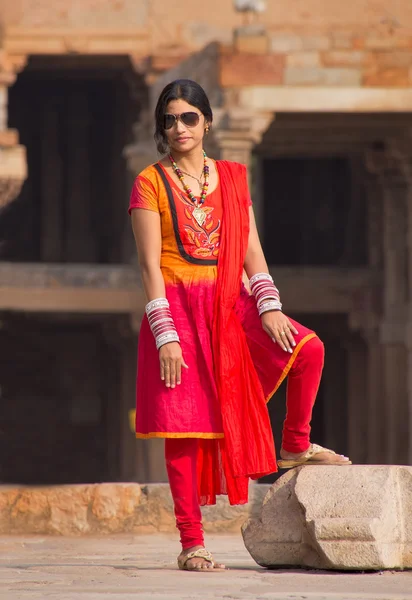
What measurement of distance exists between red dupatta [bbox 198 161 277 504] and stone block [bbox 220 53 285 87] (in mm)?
9256

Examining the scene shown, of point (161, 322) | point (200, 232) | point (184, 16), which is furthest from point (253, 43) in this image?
point (161, 322)

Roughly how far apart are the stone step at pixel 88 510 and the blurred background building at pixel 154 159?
7549 millimetres

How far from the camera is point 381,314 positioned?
17.5 m

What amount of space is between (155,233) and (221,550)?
173 cm

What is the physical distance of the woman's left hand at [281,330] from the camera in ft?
16.3

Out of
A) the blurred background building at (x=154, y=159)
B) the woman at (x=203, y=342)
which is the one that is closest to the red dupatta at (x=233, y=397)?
the woman at (x=203, y=342)

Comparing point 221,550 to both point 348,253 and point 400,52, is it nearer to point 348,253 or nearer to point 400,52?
point 400,52

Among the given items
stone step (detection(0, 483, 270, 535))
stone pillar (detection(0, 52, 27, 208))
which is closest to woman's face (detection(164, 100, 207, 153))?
stone step (detection(0, 483, 270, 535))

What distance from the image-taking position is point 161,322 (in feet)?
16.3

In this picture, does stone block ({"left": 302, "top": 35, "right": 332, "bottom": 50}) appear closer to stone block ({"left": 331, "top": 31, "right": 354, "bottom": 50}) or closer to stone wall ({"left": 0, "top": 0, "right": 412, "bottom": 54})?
stone block ({"left": 331, "top": 31, "right": 354, "bottom": 50})

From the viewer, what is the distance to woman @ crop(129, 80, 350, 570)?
4.97 m

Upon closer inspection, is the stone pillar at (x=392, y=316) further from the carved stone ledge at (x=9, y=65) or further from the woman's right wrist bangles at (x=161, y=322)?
the woman's right wrist bangles at (x=161, y=322)

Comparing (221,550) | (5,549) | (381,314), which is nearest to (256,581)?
(221,550)

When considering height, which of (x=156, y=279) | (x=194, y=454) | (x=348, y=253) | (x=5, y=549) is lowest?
(x=5, y=549)
